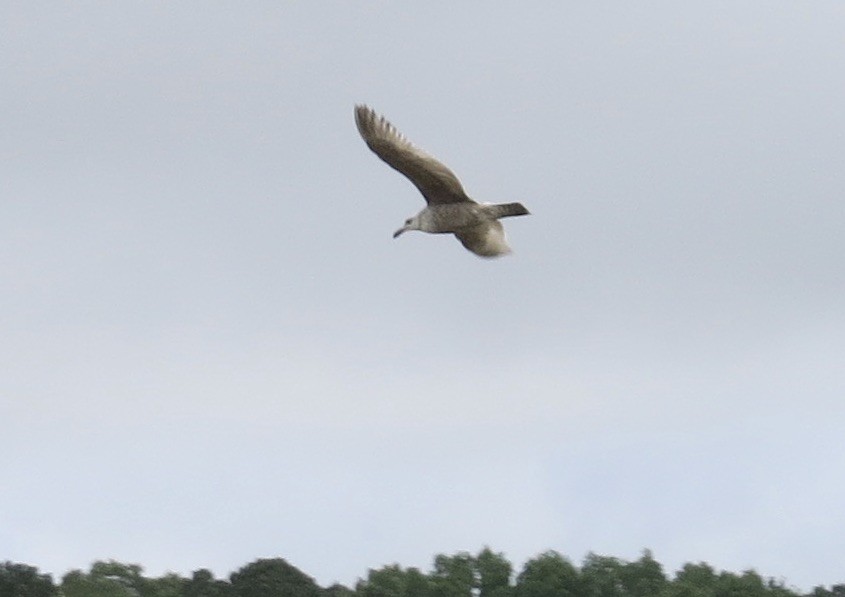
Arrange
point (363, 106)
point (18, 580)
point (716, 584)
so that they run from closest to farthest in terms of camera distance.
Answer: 1. point (363, 106)
2. point (18, 580)
3. point (716, 584)

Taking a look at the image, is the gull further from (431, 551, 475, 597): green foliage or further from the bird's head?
(431, 551, 475, 597): green foliage

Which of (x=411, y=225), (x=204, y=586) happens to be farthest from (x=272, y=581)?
(x=411, y=225)

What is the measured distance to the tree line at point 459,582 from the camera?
299 feet

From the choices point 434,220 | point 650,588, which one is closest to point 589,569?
point 650,588

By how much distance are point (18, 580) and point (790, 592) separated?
26.0 meters

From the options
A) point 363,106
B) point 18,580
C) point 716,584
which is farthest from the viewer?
point 716,584

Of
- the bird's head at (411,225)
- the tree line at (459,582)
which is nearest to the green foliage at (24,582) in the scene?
the tree line at (459,582)

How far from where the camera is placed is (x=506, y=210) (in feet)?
124

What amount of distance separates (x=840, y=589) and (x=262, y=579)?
772 inches

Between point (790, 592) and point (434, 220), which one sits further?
point (790, 592)

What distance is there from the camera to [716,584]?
306 feet

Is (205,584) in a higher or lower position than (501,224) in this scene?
higher

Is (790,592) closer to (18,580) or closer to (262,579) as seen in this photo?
(262,579)

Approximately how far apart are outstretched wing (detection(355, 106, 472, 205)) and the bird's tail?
0.61 metres
